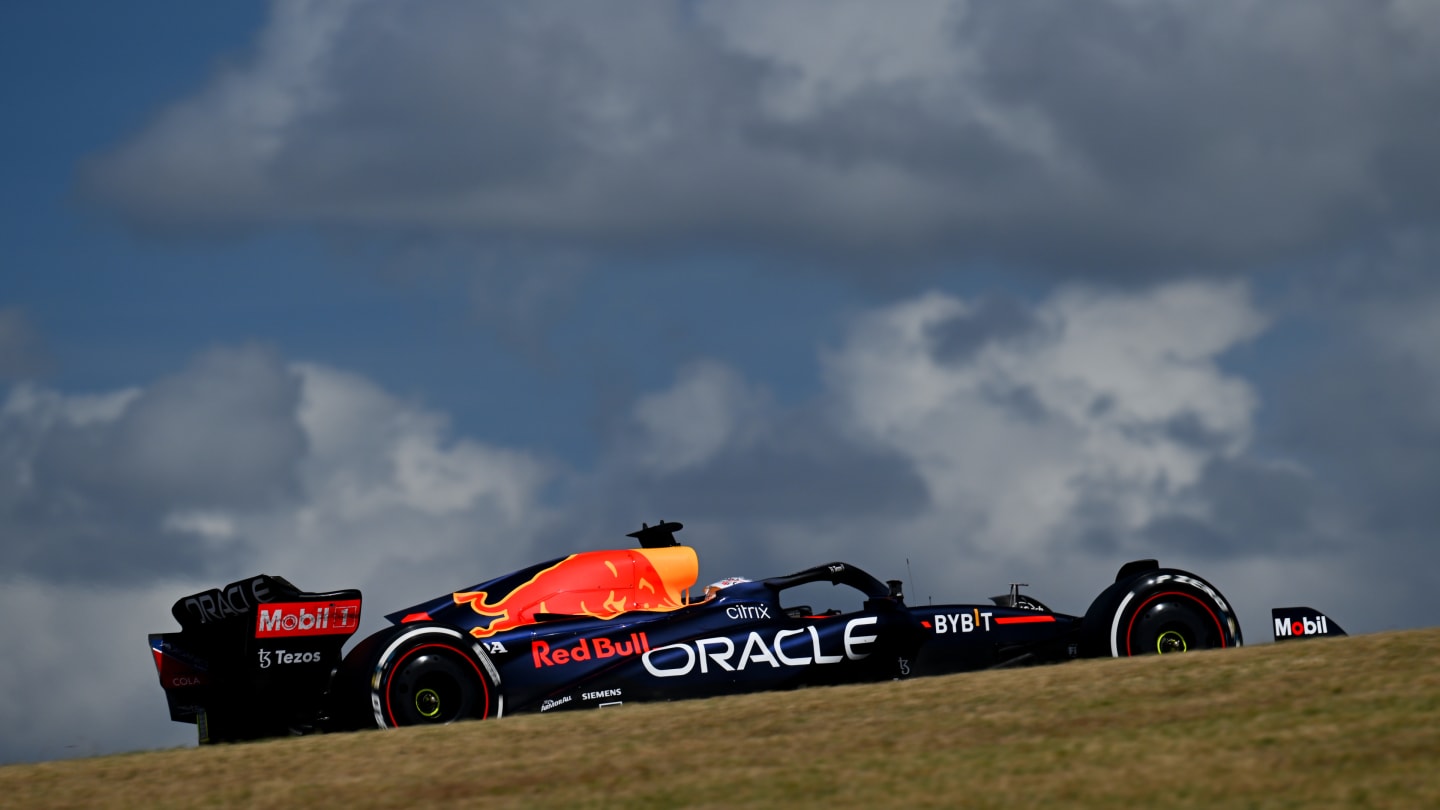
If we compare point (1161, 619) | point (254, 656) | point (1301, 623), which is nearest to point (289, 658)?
point (254, 656)

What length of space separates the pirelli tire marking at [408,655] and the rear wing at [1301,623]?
27.0 ft

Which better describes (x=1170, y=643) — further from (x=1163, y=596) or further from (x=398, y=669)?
(x=398, y=669)

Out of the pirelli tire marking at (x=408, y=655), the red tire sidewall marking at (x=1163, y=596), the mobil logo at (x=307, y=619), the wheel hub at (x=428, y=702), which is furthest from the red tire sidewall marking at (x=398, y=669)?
the red tire sidewall marking at (x=1163, y=596)

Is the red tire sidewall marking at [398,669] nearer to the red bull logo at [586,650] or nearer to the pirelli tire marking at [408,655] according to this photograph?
the pirelli tire marking at [408,655]

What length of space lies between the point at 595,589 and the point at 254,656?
327cm

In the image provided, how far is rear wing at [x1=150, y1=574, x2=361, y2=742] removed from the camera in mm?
13875

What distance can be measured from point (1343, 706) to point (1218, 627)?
3.85 meters

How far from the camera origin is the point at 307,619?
1394 cm

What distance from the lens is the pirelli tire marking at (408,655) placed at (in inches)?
526

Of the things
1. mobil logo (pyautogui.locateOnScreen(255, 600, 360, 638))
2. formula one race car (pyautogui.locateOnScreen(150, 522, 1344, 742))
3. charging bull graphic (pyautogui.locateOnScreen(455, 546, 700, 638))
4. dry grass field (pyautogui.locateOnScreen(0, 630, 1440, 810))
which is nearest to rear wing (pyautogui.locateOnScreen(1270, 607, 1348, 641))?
formula one race car (pyautogui.locateOnScreen(150, 522, 1344, 742))

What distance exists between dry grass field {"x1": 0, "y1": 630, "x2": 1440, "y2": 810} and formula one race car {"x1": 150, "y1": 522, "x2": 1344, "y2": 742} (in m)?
1.08

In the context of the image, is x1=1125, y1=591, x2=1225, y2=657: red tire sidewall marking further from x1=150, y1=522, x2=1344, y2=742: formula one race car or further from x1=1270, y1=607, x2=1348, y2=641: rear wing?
x1=1270, y1=607, x2=1348, y2=641: rear wing

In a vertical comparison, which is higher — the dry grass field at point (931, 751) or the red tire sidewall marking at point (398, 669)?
the red tire sidewall marking at point (398, 669)

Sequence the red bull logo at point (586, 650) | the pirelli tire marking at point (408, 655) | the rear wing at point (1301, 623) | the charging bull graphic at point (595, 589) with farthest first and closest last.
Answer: the rear wing at point (1301, 623), the charging bull graphic at point (595, 589), the red bull logo at point (586, 650), the pirelli tire marking at point (408, 655)
